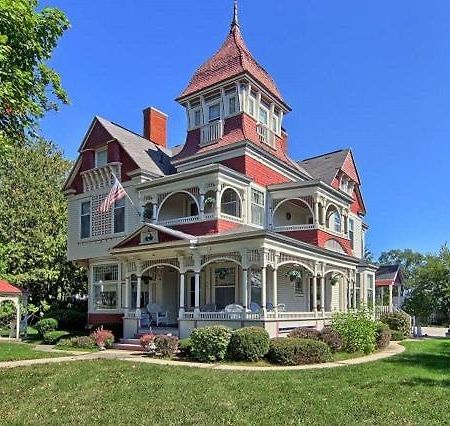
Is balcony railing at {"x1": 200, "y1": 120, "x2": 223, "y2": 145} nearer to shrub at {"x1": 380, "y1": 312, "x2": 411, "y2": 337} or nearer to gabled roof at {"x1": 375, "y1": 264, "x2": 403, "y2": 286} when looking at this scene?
shrub at {"x1": 380, "y1": 312, "x2": 411, "y2": 337}

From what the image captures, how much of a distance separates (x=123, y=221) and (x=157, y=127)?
7511mm

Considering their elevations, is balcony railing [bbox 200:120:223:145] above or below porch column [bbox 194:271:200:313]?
above

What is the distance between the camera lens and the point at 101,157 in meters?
27.4

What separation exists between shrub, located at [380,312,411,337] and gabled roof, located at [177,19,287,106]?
42.7ft

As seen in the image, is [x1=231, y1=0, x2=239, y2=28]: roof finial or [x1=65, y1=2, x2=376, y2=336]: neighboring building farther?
[x1=231, y1=0, x2=239, y2=28]: roof finial

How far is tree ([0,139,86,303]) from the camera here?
35.1 meters

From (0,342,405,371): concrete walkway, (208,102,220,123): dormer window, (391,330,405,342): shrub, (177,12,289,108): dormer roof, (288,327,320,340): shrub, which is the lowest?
(391,330,405,342): shrub

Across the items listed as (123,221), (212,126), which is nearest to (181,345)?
(123,221)

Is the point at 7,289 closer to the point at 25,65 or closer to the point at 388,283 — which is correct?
the point at 25,65

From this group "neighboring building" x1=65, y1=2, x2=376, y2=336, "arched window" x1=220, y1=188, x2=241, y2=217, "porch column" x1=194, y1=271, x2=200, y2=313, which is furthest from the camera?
"arched window" x1=220, y1=188, x2=241, y2=217

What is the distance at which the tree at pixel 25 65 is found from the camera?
31.3 feet

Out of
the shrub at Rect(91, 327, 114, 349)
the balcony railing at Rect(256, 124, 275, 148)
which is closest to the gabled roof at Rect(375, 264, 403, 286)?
the balcony railing at Rect(256, 124, 275, 148)

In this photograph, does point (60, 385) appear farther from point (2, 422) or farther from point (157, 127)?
point (157, 127)

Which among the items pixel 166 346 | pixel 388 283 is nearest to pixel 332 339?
pixel 166 346
